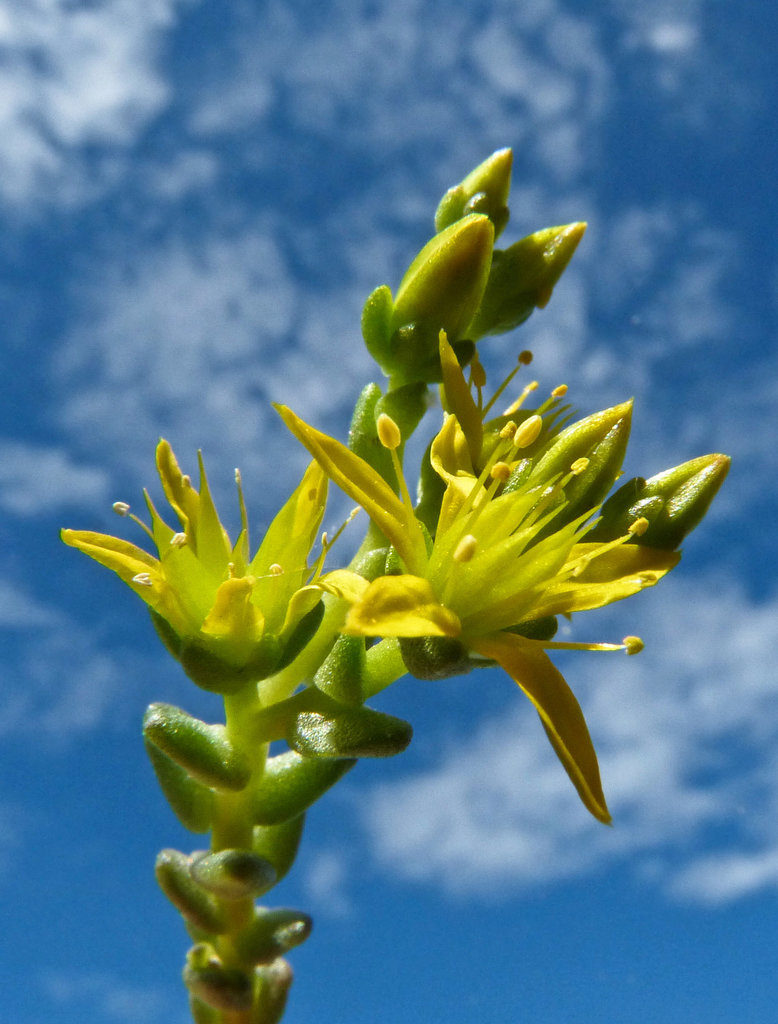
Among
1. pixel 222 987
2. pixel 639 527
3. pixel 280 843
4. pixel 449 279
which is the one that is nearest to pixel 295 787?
pixel 280 843

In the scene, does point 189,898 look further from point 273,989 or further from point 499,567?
point 499,567

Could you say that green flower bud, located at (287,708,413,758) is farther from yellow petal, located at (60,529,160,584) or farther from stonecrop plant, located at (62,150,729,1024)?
yellow petal, located at (60,529,160,584)

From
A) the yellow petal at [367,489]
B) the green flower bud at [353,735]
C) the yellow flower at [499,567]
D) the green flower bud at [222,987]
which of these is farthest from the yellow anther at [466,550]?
the green flower bud at [222,987]

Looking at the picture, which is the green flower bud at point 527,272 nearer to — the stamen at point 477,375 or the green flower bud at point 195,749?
the stamen at point 477,375

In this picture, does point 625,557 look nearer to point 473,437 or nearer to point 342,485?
point 473,437

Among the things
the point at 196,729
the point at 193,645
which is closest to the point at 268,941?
the point at 196,729

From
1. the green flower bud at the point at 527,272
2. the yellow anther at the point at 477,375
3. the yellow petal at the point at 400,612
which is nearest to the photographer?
the yellow petal at the point at 400,612

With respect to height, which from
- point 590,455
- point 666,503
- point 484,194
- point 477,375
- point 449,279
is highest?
point 484,194
